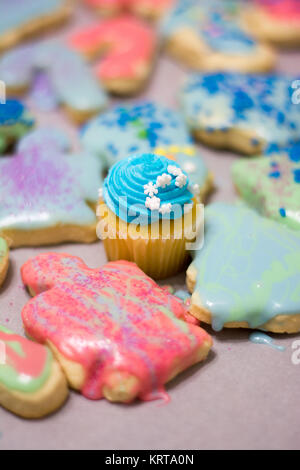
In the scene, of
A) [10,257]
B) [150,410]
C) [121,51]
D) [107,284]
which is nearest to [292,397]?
[150,410]

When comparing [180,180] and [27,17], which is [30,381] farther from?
[27,17]

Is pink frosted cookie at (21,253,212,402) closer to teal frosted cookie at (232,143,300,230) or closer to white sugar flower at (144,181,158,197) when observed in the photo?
white sugar flower at (144,181,158,197)

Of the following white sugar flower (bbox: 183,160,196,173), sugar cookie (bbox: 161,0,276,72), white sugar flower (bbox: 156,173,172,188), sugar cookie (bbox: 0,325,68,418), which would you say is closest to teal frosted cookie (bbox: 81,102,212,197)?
white sugar flower (bbox: 183,160,196,173)

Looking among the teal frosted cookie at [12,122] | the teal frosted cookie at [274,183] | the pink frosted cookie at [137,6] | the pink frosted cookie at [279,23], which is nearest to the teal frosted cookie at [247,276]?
the teal frosted cookie at [274,183]

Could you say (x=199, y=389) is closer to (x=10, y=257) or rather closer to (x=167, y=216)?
(x=167, y=216)

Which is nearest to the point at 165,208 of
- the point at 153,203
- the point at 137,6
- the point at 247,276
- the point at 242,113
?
the point at 153,203

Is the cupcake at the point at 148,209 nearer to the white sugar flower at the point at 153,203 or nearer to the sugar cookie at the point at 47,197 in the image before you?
the white sugar flower at the point at 153,203
